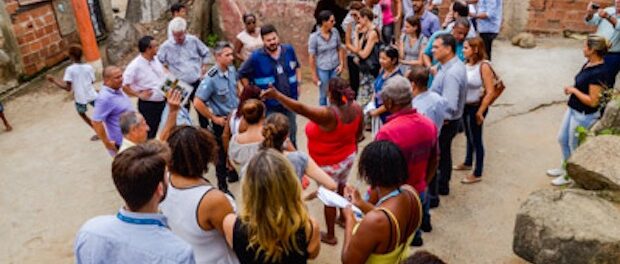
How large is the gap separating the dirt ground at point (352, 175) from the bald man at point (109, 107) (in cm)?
105

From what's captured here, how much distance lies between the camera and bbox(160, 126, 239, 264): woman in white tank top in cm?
280

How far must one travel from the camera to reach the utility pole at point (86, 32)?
908 cm

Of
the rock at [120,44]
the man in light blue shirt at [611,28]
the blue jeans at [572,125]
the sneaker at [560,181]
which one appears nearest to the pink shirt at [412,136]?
the blue jeans at [572,125]

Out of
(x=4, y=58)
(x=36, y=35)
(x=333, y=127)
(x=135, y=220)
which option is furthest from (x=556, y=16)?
(x=4, y=58)

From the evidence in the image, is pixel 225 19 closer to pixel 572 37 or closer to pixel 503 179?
pixel 503 179

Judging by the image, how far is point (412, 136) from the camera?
12.3 feet

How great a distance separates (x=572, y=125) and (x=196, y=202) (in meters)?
3.99

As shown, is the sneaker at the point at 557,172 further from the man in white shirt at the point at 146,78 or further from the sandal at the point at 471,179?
the man in white shirt at the point at 146,78

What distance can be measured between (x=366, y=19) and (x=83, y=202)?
3928mm

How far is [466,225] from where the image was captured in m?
4.87

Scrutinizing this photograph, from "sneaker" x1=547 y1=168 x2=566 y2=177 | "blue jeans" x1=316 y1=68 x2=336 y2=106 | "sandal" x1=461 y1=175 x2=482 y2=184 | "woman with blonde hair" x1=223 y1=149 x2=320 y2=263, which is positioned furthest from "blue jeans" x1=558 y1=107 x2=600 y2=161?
"woman with blonde hair" x1=223 y1=149 x2=320 y2=263

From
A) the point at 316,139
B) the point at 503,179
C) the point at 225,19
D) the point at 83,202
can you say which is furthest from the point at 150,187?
the point at 225,19

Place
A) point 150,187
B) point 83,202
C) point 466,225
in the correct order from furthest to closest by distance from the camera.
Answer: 1. point 83,202
2. point 466,225
3. point 150,187

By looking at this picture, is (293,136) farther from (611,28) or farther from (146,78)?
(611,28)
